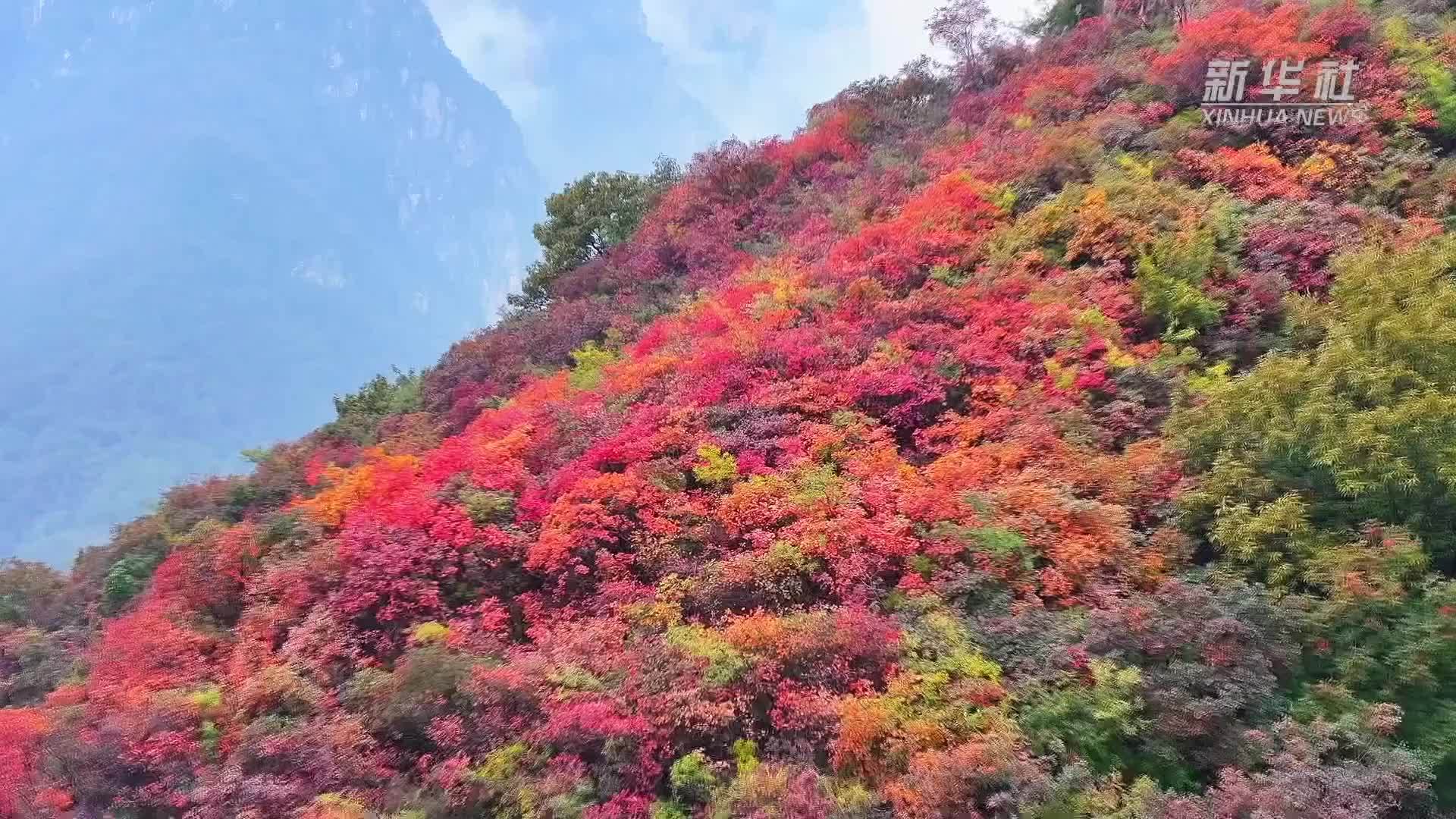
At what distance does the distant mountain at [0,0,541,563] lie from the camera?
4744 inches

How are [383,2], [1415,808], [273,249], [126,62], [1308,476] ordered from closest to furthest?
1. [1415,808]
2. [1308,476]
3. [273,249]
4. [126,62]
5. [383,2]

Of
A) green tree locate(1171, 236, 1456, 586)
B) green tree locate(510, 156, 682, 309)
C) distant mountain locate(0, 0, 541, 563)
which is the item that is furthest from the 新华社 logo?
distant mountain locate(0, 0, 541, 563)

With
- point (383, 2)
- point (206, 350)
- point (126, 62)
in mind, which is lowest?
point (206, 350)

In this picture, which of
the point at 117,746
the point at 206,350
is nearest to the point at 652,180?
the point at 117,746

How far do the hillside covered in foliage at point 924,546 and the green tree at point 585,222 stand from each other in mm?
8621

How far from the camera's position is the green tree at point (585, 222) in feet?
77.4

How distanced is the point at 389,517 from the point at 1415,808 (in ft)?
31.1

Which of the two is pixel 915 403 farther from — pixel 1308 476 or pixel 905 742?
pixel 905 742

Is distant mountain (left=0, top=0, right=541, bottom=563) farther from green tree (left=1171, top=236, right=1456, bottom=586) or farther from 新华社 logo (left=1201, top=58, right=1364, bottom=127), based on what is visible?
green tree (left=1171, top=236, right=1456, bottom=586)

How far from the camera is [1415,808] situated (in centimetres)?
469

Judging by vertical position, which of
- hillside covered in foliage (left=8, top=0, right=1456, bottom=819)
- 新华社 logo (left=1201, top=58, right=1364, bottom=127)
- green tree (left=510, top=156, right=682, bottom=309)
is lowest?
hillside covered in foliage (left=8, top=0, right=1456, bottom=819)

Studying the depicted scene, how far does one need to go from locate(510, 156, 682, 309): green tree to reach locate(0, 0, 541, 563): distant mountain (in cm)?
10955

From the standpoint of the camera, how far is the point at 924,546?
7.48 meters

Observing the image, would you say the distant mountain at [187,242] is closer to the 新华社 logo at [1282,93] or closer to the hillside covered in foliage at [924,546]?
the hillside covered in foliage at [924,546]
